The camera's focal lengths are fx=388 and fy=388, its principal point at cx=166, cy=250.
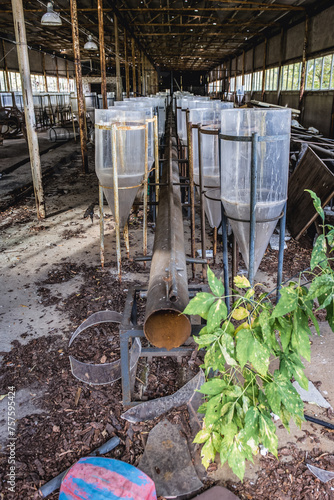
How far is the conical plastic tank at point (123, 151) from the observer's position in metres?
4.30

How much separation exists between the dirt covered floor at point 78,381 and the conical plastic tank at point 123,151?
1070 mm

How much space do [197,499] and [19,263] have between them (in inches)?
156

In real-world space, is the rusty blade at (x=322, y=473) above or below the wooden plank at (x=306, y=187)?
below

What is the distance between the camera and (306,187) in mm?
5977

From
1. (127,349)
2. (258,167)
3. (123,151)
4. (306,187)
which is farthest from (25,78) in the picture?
(127,349)

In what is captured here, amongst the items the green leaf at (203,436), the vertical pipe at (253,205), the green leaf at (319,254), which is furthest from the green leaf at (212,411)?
the vertical pipe at (253,205)

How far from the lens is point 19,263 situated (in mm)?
5227

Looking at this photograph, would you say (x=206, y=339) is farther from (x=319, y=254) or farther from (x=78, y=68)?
(x=78, y=68)

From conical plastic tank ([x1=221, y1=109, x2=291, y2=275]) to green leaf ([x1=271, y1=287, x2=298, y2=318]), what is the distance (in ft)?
3.74

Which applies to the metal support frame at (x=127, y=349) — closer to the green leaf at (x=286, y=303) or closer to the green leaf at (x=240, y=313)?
the green leaf at (x=240, y=313)

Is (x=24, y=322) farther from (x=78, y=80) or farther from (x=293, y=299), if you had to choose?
(x=78, y=80)

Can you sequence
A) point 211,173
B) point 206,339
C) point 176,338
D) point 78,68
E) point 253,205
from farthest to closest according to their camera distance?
point 78,68 → point 211,173 → point 253,205 → point 176,338 → point 206,339

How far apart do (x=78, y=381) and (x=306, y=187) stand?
4.53m

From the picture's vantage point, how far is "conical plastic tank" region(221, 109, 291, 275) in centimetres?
267
